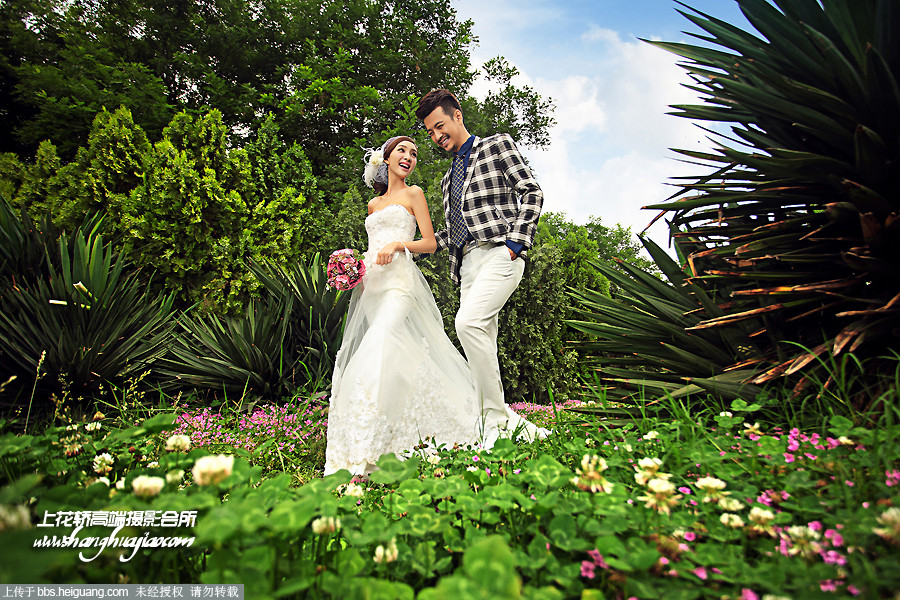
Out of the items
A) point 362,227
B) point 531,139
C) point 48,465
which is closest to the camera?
point 48,465

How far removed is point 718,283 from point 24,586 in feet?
9.42

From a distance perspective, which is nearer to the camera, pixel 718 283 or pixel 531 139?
pixel 718 283

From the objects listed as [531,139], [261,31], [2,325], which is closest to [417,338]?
[2,325]

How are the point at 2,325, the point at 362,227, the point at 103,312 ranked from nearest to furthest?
the point at 2,325, the point at 103,312, the point at 362,227

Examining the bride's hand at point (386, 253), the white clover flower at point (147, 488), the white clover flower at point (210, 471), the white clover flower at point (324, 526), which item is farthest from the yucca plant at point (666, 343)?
the white clover flower at point (147, 488)

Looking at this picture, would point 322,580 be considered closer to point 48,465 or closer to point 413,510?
point 413,510

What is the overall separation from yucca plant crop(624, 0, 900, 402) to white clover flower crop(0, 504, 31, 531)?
236cm

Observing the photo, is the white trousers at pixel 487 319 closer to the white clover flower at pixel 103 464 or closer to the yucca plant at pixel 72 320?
the white clover flower at pixel 103 464

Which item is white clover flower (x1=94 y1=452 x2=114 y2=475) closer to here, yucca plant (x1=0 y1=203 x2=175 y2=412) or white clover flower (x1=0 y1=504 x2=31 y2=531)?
white clover flower (x1=0 y1=504 x2=31 y2=531)

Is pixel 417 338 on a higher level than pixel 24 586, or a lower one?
higher

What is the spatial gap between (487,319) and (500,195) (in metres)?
0.96

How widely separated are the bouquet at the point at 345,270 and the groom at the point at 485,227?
→ 781 millimetres

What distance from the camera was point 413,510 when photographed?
121cm

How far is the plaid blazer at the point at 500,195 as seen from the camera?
3189 mm
